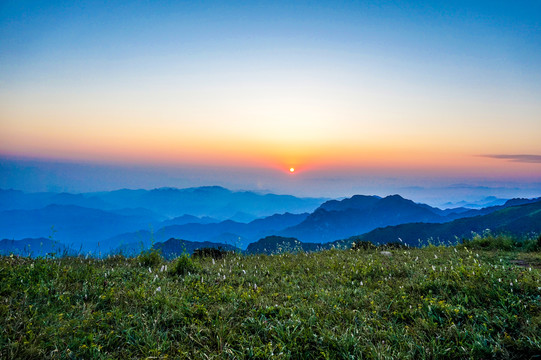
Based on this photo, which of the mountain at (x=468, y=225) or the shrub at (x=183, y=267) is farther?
the mountain at (x=468, y=225)

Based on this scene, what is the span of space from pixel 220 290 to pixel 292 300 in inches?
66.6

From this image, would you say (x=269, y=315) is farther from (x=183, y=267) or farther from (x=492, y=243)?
(x=492, y=243)

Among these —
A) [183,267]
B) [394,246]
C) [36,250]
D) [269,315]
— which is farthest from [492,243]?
[36,250]

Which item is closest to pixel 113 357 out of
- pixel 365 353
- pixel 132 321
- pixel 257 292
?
pixel 132 321

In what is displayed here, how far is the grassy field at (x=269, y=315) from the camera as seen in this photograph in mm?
4262

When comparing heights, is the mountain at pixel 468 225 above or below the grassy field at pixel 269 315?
below

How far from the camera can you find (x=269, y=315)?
216 inches

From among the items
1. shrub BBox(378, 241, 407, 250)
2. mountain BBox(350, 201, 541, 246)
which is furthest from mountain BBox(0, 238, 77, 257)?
mountain BBox(350, 201, 541, 246)

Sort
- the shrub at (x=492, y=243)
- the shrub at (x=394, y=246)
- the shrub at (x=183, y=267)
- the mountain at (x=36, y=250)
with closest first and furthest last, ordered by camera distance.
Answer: the shrub at (x=183, y=267) < the mountain at (x=36, y=250) < the shrub at (x=492, y=243) < the shrub at (x=394, y=246)

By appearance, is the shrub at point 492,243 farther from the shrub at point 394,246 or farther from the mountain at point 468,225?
the mountain at point 468,225

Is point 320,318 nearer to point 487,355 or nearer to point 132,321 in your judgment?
point 487,355

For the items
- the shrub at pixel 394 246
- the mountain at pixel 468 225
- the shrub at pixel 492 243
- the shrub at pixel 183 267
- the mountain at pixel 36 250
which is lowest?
the mountain at pixel 468 225

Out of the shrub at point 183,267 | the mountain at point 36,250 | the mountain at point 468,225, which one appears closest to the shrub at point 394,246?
the shrub at point 183,267

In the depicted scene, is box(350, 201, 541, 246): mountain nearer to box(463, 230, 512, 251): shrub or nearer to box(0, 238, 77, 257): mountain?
box(463, 230, 512, 251): shrub
